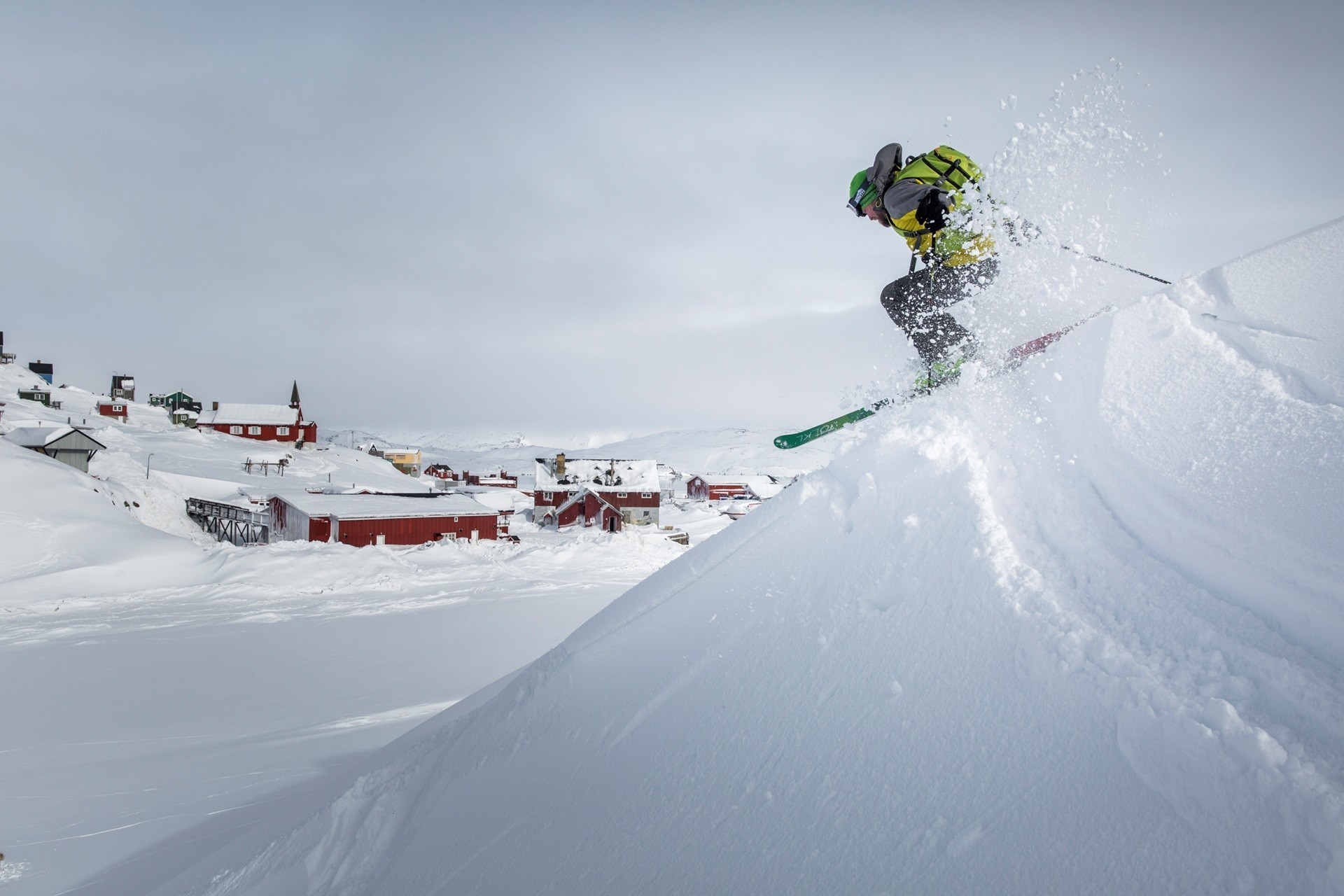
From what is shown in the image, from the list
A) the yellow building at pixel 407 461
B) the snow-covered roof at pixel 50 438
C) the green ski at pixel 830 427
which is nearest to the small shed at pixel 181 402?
the yellow building at pixel 407 461

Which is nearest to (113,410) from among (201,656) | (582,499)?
Result: (582,499)

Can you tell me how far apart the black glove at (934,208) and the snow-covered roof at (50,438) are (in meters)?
44.1

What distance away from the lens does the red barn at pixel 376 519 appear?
2378 cm

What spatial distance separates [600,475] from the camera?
129 feet

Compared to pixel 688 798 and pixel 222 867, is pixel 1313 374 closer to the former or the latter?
pixel 688 798

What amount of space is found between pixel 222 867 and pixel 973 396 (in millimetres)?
4070

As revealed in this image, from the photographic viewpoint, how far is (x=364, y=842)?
241cm

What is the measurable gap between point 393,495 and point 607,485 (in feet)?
46.2

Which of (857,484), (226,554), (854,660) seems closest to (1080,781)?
(854,660)

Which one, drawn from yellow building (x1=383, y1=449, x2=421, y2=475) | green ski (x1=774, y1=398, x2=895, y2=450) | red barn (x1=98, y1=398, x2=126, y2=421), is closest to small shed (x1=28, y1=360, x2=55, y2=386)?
red barn (x1=98, y1=398, x2=126, y2=421)

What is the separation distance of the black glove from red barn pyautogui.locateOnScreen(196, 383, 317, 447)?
68648mm

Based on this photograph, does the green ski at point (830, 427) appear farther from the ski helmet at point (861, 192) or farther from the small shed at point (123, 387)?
the small shed at point (123, 387)

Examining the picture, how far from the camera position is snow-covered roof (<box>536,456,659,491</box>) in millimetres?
38750

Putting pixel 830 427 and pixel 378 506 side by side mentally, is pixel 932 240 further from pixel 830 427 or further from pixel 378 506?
pixel 378 506
